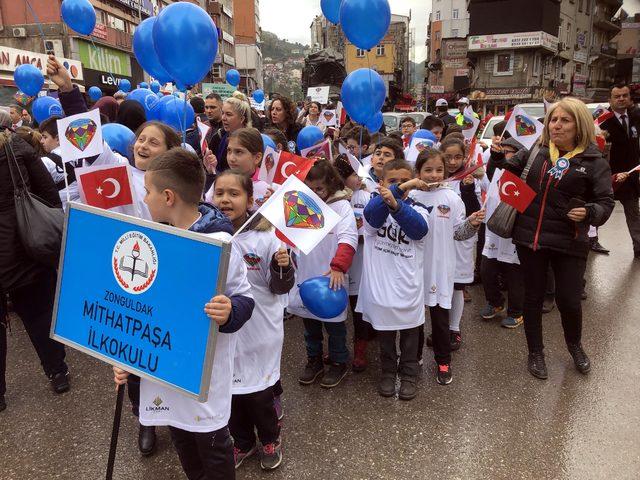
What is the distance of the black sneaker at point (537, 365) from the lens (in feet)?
11.8

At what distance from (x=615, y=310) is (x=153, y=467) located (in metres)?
4.55

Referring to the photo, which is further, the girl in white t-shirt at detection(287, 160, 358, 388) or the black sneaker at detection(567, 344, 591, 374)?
the black sneaker at detection(567, 344, 591, 374)

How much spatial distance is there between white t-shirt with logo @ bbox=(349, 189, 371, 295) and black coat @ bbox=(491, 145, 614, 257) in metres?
1.21

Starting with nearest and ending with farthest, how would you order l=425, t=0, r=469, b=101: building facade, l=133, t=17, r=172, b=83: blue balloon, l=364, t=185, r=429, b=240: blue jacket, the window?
l=364, t=185, r=429, b=240: blue jacket < l=133, t=17, r=172, b=83: blue balloon < the window < l=425, t=0, r=469, b=101: building facade

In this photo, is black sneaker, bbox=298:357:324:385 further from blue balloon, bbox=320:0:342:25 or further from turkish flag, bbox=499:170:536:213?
blue balloon, bbox=320:0:342:25

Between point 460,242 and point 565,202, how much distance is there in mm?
1030

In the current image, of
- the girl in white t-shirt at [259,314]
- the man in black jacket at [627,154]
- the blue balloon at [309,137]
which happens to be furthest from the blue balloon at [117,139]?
the man in black jacket at [627,154]

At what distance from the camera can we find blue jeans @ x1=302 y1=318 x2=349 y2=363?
3.56 metres

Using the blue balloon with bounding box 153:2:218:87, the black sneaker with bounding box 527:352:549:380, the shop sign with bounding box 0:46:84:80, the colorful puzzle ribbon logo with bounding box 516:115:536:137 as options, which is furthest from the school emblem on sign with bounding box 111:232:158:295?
the shop sign with bounding box 0:46:84:80

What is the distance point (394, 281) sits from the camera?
131 inches

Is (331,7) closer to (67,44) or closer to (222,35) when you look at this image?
(67,44)

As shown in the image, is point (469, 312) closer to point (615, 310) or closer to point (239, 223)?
point (615, 310)

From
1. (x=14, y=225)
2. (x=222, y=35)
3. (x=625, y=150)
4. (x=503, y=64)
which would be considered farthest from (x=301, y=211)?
(x=222, y=35)

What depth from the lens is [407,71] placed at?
290 feet
